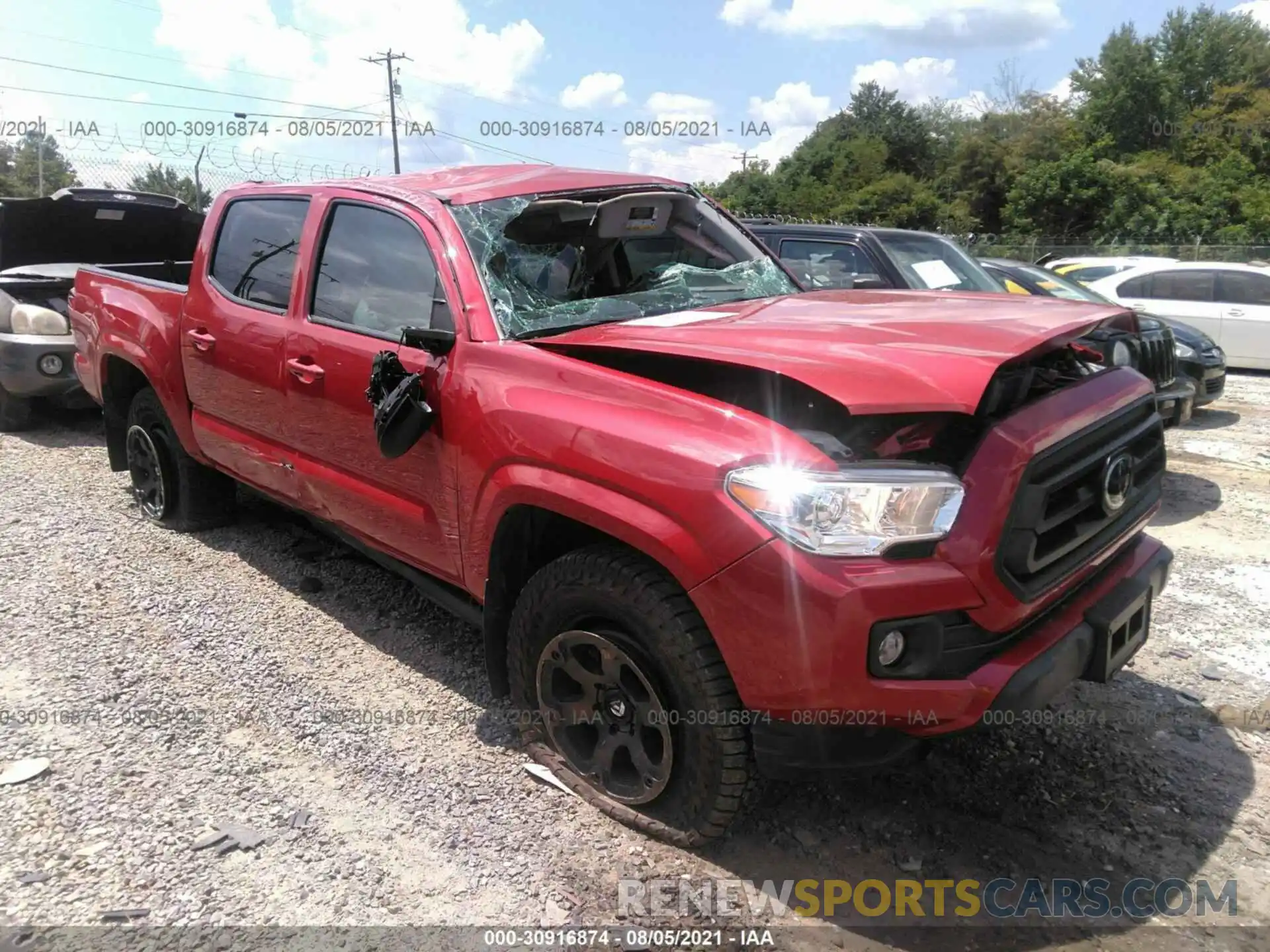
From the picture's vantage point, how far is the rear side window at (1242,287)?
11.4 m

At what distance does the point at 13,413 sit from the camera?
773 cm

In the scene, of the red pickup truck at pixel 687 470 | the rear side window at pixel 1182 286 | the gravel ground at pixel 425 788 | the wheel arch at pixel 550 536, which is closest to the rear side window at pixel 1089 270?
the rear side window at pixel 1182 286

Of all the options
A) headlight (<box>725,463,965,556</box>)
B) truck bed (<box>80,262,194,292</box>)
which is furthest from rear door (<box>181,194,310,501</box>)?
truck bed (<box>80,262,194,292</box>)

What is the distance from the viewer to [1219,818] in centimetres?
290

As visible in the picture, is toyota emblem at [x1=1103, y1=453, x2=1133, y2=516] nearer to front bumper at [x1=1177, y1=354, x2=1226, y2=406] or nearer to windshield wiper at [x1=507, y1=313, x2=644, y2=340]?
windshield wiper at [x1=507, y1=313, x2=644, y2=340]

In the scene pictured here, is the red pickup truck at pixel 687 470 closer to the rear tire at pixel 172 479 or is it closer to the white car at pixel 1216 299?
the rear tire at pixel 172 479

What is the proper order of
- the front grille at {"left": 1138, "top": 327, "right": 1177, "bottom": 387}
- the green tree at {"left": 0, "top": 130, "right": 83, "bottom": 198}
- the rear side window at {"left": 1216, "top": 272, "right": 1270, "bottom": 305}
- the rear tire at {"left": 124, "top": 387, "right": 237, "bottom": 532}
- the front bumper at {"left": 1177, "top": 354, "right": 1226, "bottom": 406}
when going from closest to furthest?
the rear tire at {"left": 124, "top": 387, "right": 237, "bottom": 532} < the front grille at {"left": 1138, "top": 327, "right": 1177, "bottom": 387} < the front bumper at {"left": 1177, "top": 354, "right": 1226, "bottom": 406} < the rear side window at {"left": 1216, "top": 272, "right": 1270, "bottom": 305} < the green tree at {"left": 0, "top": 130, "right": 83, "bottom": 198}

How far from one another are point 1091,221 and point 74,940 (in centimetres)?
3920

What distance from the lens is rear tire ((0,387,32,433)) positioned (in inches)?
302

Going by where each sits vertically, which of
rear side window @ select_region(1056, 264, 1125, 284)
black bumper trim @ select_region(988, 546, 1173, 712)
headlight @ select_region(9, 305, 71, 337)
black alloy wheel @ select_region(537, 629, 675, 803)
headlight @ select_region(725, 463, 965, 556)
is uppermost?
rear side window @ select_region(1056, 264, 1125, 284)

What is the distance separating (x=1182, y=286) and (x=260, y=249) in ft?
37.6

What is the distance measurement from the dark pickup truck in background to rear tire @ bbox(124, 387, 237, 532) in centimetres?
203

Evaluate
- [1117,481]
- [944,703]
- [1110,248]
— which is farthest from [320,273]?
[1110,248]

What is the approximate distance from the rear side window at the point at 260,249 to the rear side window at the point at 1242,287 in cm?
1156
